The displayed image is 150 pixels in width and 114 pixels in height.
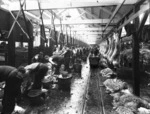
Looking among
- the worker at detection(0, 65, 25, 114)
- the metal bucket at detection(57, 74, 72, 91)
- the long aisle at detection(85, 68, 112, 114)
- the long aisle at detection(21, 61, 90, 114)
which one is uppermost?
the worker at detection(0, 65, 25, 114)

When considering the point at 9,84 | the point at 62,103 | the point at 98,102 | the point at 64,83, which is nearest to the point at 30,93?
the point at 62,103

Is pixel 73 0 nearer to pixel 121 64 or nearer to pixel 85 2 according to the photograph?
pixel 85 2

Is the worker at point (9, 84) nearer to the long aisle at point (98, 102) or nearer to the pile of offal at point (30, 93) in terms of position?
the pile of offal at point (30, 93)

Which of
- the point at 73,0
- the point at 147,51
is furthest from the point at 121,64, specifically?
the point at 73,0

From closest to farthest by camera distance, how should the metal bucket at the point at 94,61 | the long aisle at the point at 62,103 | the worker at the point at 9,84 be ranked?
the worker at the point at 9,84
the long aisle at the point at 62,103
the metal bucket at the point at 94,61

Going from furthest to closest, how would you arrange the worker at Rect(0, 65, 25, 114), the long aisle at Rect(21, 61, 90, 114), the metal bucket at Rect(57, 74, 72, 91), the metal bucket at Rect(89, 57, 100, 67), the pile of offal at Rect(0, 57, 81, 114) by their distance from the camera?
the metal bucket at Rect(89, 57, 100, 67), the metal bucket at Rect(57, 74, 72, 91), the long aisle at Rect(21, 61, 90, 114), the pile of offal at Rect(0, 57, 81, 114), the worker at Rect(0, 65, 25, 114)

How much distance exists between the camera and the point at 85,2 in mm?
5480

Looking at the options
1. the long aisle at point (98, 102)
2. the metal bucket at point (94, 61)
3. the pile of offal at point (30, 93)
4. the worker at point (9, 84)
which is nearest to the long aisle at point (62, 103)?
the pile of offal at point (30, 93)

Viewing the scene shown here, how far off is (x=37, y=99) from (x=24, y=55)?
515cm

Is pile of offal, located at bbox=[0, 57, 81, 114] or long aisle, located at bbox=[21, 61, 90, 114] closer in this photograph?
pile of offal, located at bbox=[0, 57, 81, 114]

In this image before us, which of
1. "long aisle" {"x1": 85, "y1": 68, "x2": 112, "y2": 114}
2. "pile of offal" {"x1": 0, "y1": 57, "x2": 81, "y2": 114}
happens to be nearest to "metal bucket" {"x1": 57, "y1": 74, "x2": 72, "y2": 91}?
"pile of offal" {"x1": 0, "y1": 57, "x2": 81, "y2": 114}

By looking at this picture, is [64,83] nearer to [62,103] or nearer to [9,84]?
[62,103]

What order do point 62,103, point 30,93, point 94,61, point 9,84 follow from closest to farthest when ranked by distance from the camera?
point 9,84, point 30,93, point 62,103, point 94,61

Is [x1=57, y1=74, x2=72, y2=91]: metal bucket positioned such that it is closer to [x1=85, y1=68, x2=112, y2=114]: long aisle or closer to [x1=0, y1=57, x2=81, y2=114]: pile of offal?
[x1=0, y1=57, x2=81, y2=114]: pile of offal
